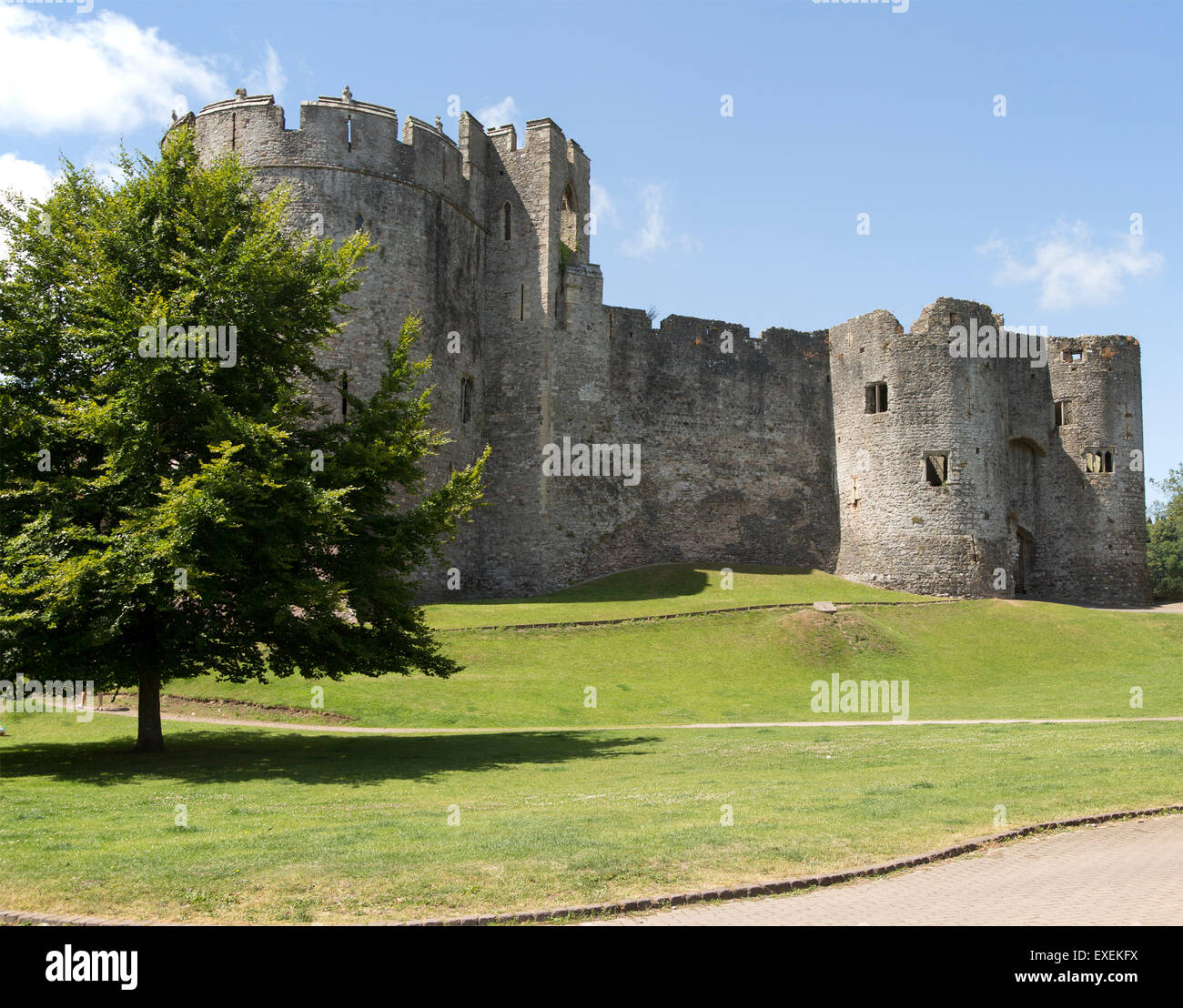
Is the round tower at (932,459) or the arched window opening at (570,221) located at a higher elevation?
the arched window opening at (570,221)

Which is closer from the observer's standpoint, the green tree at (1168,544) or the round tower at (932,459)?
the round tower at (932,459)

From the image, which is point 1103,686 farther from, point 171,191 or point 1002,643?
point 171,191

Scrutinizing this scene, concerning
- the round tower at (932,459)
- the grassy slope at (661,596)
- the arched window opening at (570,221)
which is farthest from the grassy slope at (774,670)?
the arched window opening at (570,221)

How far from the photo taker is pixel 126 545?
57.3ft

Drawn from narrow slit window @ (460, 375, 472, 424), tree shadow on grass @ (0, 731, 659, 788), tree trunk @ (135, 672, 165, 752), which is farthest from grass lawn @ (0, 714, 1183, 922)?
narrow slit window @ (460, 375, 472, 424)

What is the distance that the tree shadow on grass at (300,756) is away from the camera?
17.5 meters

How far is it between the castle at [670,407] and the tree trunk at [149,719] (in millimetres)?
17016

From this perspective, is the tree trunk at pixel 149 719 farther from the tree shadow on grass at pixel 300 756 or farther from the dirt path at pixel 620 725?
the dirt path at pixel 620 725

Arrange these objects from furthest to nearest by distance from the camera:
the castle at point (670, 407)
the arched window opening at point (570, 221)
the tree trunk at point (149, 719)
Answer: the arched window opening at point (570, 221) < the castle at point (670, 407) < the tree trunk at point (149, 719)

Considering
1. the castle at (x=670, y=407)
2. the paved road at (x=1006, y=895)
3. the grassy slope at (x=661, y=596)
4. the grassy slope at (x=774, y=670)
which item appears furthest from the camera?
the castle at (x=670, y=407)

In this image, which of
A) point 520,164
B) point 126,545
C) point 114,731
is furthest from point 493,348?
point 126,545

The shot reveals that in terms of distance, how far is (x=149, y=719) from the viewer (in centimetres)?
2048
